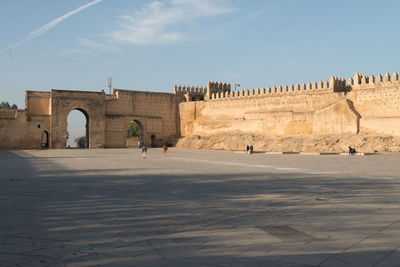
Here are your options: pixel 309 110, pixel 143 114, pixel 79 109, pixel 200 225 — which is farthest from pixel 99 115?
pixel 200 225

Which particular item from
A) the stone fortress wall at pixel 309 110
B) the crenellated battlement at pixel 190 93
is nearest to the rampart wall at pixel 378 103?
the stone fortress wall at pixel 309 110

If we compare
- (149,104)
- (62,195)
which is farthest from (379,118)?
(62,195)

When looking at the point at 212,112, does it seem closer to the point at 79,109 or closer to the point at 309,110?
the point at 309,110

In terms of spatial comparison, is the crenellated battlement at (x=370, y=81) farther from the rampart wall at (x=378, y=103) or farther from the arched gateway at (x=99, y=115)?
the arched gateway at (x=99, y=115)

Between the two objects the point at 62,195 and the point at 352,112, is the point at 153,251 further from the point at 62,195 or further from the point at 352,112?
the point at 352,112

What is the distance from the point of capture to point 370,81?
25.2 meters

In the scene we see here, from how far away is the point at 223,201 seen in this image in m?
5.79

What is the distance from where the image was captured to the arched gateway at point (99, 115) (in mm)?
31203

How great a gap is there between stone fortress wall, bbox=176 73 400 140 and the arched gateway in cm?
289

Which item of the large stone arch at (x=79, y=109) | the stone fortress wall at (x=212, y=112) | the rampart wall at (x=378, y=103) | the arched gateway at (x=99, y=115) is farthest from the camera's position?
the large stone arch at (x=79, y=109)

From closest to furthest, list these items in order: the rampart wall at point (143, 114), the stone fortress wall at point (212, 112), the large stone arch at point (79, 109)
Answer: the stone fortress wall at point (212, 112) < the large stone arch at point (79, 109) < the rampart wall at point (143, 114)

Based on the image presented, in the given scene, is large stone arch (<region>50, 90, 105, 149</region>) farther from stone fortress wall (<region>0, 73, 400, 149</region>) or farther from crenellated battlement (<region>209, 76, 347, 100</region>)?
crenellated battlement (<region>209, 76, 347, 100</region>)

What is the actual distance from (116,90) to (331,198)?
3030 cm

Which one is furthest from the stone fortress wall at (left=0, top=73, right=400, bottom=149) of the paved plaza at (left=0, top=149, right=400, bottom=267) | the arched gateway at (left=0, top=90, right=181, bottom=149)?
the paved plaza at (left=0, top=149, right=400, bottom=267)
